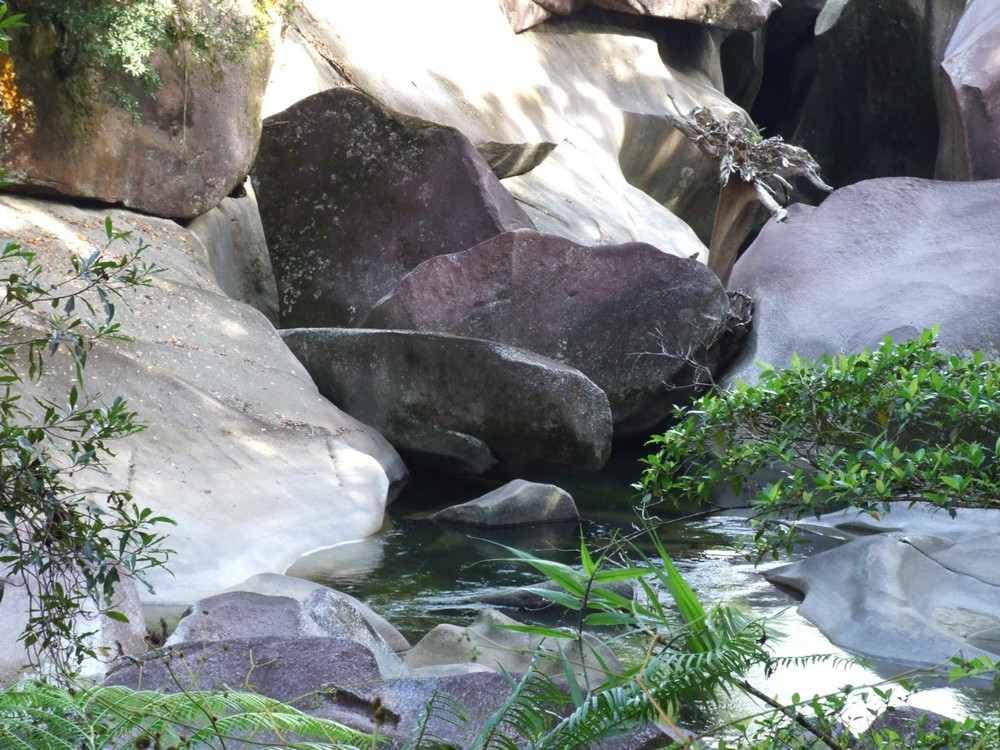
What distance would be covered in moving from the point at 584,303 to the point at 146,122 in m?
3.43

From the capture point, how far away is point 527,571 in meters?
6.16

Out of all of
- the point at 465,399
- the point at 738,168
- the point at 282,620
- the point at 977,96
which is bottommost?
the point at 465,399

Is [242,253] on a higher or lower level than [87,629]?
lower

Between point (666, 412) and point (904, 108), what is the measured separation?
9.98 m

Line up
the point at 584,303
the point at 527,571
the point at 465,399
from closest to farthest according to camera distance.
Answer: the point at 527,571 → the point at 465,399 → the point at 584,303

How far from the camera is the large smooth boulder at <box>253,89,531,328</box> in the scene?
31.9 ft

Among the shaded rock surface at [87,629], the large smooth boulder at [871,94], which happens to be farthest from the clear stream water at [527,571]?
the large smooth boulder at [871,94]

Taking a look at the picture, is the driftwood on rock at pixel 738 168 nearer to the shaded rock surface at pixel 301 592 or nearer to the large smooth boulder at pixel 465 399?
the large smooth boulder at pixel 465 399

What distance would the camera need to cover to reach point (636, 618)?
1.84 meters

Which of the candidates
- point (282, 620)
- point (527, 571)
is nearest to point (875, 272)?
point (527, 571)

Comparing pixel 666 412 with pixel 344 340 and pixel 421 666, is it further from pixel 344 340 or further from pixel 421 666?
pixel 421 666

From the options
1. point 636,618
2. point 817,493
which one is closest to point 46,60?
point 817,493

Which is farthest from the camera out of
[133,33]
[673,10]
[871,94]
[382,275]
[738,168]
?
[871,94]

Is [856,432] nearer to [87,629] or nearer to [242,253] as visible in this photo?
[87,629]
